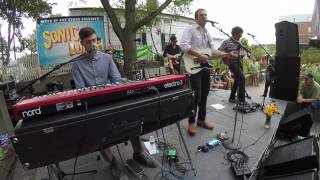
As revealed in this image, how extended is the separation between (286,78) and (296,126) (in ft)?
5.02

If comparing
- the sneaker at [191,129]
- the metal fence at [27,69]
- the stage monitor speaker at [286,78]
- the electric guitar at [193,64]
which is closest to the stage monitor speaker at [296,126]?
the stage monitor speaker at [286,78]

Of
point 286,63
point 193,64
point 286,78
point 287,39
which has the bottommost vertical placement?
point 286,78

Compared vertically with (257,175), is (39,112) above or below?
above

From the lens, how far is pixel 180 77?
2441 millimetres

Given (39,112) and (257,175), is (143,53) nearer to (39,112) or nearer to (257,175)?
(257,175)

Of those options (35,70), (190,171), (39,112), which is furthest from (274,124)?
(35,70)

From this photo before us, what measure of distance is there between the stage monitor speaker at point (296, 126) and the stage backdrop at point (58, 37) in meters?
5.71

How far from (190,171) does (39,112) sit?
69.4 inches

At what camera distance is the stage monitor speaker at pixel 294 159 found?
2676 millimetres

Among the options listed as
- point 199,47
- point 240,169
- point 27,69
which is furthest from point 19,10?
point 240,169

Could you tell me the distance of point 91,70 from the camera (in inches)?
110

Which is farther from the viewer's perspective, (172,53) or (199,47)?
(172,53)

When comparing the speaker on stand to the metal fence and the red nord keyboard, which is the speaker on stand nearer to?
the red nord keyboard

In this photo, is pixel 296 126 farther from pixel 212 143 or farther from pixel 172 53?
pixel 172 53
